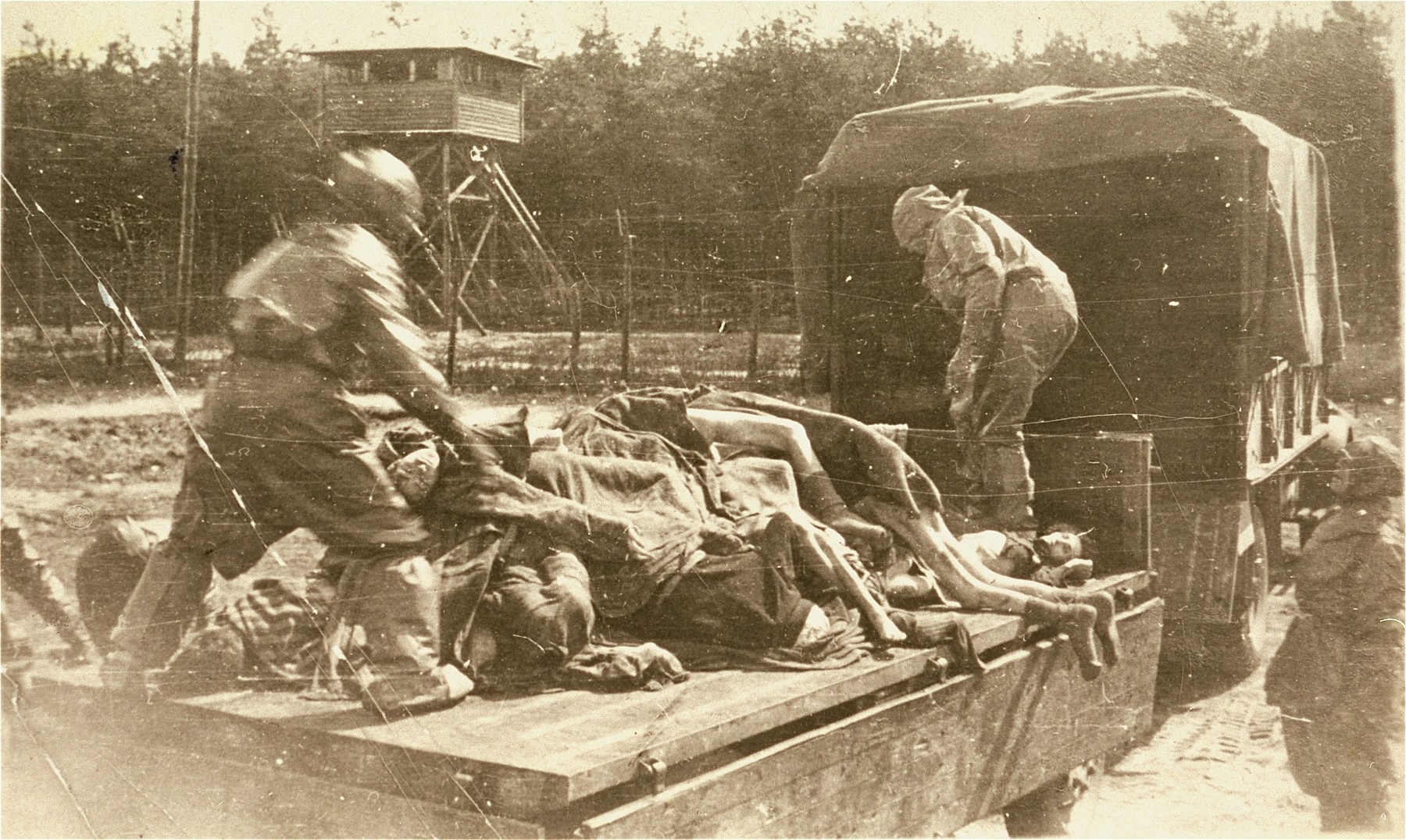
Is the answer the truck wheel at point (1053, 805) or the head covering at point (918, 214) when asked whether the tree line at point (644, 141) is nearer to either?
the head covering at point (918, 214)

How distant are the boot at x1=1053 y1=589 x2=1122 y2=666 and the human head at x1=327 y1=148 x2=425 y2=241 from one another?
2.74 metres

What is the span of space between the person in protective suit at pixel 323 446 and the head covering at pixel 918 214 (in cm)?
331

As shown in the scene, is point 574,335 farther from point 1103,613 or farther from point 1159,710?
point 1159,710

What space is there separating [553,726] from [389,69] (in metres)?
1.77

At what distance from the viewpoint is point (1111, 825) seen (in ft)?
17.6

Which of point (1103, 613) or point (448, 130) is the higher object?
point (448, 130)

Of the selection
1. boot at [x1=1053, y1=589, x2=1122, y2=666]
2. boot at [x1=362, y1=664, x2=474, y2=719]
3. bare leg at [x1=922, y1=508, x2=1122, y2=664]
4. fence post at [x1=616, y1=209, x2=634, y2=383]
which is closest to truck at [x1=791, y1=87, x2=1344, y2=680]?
bare leg at [x1=922, y1=508, x2=1122, y2=664]

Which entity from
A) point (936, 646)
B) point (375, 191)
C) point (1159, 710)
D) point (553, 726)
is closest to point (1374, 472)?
point (1159, 710)

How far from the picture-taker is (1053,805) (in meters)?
5.18


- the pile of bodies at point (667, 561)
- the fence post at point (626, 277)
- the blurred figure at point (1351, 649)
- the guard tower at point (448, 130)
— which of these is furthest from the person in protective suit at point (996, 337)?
the guard tower at point (448, 130)

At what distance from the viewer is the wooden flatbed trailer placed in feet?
9.54

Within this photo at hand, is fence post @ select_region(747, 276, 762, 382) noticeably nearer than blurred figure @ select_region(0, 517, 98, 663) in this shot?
No

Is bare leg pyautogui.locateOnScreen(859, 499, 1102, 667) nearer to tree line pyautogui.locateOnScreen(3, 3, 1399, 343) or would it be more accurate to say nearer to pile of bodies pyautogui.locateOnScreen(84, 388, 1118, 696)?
pile of bodies pyautogui.locateOnScreen(84, 388, 1118, 696)

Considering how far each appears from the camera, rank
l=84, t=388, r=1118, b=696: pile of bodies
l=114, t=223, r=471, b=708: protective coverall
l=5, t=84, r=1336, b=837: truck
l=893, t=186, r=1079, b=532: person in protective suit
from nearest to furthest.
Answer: l=5, t=84, r=1336, b=837: truck → l=114, t=223, r=471, b=708: protective coverall → l=84, t=388, r=1118, b=696: pile of bodies → l=893, t=186, r=1079, b=532: person in protective suit
